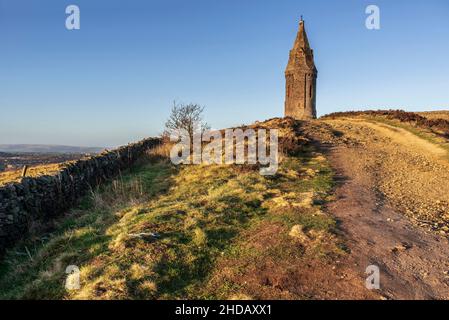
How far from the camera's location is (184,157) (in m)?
19.4

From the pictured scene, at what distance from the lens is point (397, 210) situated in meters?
9.89

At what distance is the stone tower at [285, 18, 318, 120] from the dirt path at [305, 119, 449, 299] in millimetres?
18359

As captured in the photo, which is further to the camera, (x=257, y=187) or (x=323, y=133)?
(x=323, y=133)

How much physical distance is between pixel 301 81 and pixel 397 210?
29602 mm

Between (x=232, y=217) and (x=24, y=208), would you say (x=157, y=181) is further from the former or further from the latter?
(x=232, y=217)

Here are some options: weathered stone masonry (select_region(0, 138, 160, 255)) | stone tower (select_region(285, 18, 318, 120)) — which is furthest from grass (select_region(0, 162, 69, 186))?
stone tower (select_region(285, 18, 318, 120))

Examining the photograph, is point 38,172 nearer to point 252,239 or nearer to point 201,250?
point 201,250

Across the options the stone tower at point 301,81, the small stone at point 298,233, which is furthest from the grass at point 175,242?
the stone tower at point 301,81

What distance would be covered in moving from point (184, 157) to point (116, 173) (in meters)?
3.50

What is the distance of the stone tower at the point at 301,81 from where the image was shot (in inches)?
1487

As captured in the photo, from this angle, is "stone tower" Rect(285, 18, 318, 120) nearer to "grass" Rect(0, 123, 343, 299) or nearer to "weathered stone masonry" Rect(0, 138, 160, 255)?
"weathered stone masonry" Rect(0, 138, 160, 255)

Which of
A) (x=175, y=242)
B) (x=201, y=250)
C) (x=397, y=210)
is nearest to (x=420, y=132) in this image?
(x=397, y=210)

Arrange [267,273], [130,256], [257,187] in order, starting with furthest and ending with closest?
[257,187], [130,256], [267,273]
